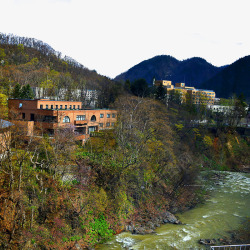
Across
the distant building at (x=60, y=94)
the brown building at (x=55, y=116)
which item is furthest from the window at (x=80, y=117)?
the distant building at (x=60, y=94)

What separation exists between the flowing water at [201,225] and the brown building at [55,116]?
1538 centimetres

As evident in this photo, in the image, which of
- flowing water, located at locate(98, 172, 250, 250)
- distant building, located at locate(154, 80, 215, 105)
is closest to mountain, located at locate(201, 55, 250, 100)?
distant building, located at locate(154, 80, 215, 105)

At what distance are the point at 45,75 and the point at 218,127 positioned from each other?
41.6 metres

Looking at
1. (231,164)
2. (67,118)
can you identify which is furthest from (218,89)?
(67,118)

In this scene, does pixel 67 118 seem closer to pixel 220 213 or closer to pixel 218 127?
pixel 220 213

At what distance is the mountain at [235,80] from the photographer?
12006cm

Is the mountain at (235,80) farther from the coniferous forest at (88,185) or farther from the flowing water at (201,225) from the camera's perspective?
the flowing water at (201,225)

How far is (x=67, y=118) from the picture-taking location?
111 feet

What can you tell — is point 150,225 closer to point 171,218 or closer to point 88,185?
point 171,218

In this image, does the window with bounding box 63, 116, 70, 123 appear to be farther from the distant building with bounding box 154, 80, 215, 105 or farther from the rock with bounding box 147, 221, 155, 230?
the distant building with bounding box 154, 80, 215, 105

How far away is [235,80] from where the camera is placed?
127m

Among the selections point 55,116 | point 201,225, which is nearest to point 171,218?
point 201,225

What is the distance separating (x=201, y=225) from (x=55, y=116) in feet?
74.2

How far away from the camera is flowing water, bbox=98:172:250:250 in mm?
16828
